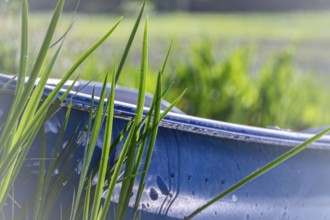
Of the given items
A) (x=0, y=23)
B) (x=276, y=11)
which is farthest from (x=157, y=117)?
(x=276, y=11)

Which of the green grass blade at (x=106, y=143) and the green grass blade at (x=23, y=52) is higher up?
the green grass blade at (x=23, y=52)

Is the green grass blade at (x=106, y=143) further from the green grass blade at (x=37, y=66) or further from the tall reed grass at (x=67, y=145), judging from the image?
the green grass blade at (x=37, y=66)

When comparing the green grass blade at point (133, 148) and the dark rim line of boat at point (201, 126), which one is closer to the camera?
the green grass blade at point (133, 148)

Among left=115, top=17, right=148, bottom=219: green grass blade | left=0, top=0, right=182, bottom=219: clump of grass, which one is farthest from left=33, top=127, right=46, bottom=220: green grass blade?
left=115, top=17, right=148, bottom=219: green grass blade

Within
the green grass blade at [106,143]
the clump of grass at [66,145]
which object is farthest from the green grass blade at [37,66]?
the green grass blade at [106,143]

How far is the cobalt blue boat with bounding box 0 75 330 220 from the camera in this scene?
1.10m

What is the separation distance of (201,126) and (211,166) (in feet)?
0.24

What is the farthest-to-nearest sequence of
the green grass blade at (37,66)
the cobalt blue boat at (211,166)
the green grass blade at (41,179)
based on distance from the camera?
the cobalt blue boat at (211,166), the green grass blade at (41,179), the green grass blade at (37,66)

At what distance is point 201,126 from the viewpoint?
1099mm

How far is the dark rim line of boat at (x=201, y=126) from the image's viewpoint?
3.52 ft

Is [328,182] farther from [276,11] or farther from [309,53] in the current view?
[276,11]

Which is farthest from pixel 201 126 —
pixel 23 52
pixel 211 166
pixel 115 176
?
pixel 23 52

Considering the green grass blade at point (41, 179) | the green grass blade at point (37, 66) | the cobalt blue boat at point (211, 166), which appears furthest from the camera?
the cobalt blue boat at point (211, 166)

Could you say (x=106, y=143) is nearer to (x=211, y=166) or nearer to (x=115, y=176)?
(x=115, y=176)
